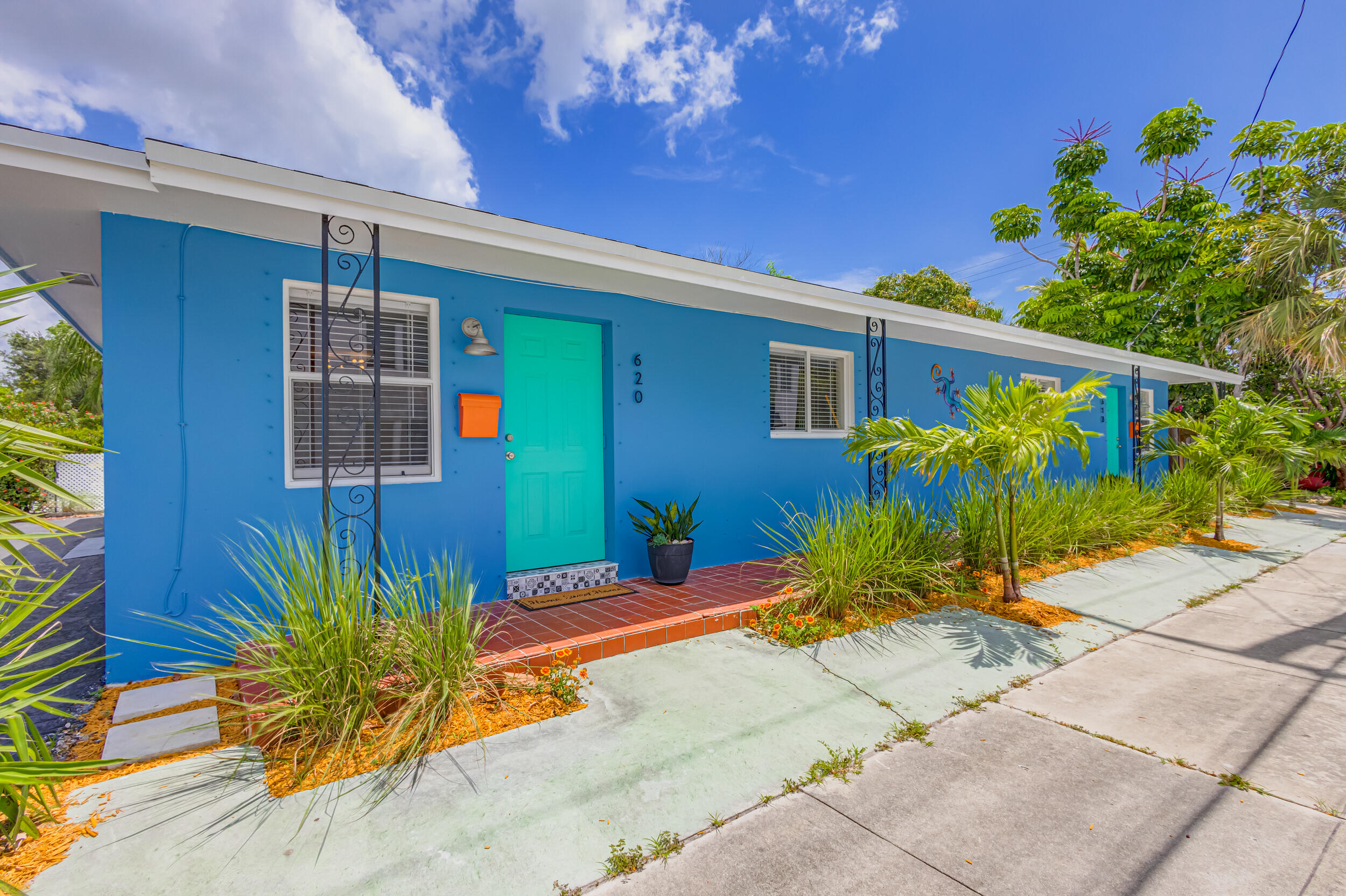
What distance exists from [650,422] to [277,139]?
1485cm

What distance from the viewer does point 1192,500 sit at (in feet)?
26.1

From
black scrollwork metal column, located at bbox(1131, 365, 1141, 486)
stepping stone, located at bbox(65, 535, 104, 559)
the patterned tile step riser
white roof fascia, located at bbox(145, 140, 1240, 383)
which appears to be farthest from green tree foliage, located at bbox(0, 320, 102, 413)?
black scrollwork metal column, located at bbox(1131, 365, 1141, 486)

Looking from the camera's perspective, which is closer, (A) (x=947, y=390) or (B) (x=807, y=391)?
(B) (x=807, y=391)

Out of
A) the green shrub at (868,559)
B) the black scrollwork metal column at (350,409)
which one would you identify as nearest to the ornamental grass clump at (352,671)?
the black scrollwork metal column at (350,409)

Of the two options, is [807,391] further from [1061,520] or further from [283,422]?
[283,422]

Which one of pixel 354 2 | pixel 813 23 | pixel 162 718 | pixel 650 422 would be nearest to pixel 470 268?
pixel 650 422

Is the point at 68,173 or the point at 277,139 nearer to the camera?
the point at 68,173

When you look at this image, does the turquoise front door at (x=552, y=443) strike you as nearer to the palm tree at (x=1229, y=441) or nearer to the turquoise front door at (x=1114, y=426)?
the palm tree at (x=1229, y=441)

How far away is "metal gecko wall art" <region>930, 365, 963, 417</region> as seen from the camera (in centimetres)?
774

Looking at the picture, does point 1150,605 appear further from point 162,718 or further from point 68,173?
point 68,173

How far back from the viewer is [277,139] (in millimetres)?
13984

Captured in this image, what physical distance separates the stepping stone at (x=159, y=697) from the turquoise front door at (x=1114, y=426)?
13307 millimetres

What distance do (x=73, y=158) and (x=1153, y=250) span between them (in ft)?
56.6

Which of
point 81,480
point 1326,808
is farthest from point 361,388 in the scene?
point 81,480
